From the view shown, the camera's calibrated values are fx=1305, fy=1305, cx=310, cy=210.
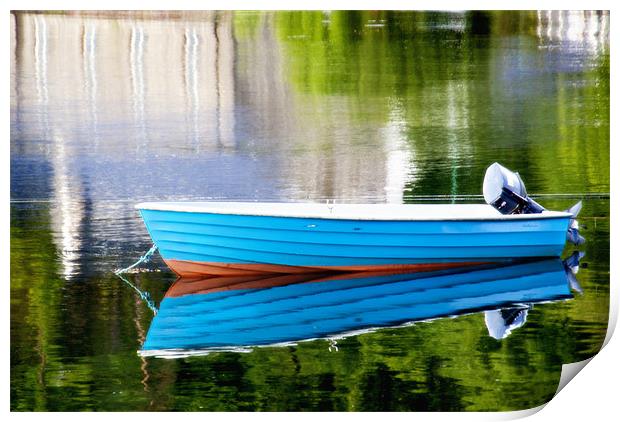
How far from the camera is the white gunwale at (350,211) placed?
10969 mm

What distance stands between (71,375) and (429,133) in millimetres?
9655

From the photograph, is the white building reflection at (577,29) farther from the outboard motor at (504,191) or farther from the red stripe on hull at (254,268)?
the red stripe on hull at (254,268)

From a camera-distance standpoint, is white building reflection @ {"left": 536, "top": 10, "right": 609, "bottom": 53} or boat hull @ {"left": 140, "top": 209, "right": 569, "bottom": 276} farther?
white building reflection @ {"left": 536, "top": 10, "right": 609, "bottom": 53}

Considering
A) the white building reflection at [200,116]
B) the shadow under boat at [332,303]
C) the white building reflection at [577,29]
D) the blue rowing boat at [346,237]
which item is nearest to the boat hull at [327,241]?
the blue rowing boat at [346,237]

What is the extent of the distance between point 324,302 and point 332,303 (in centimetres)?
7

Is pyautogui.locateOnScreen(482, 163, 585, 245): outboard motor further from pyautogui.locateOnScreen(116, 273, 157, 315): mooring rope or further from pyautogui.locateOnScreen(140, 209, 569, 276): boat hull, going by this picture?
pyautogui.locateOnScreen(116, 273, 157, 315): mooring rope

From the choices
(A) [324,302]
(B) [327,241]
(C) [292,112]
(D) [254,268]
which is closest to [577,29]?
(C) [292,112]

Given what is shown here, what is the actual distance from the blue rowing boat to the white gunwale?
1cm

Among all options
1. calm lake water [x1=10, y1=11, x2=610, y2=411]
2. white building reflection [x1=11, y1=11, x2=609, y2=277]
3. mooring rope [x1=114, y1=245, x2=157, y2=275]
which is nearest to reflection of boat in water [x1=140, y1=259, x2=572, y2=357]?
mooring rope [x1=114, y1=245, x2=157, y2=275]

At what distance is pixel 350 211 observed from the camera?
11992mm

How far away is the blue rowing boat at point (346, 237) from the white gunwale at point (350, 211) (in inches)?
0.5

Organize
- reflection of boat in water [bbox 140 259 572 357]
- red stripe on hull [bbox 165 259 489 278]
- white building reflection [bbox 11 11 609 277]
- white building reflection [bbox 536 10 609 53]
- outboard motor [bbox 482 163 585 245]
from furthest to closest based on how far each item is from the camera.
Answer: white building reflection [bbox 11 11 609 277] → white building reflection [bbox 536 10 609 53] → outboard motor [bbox 482 163 585 245] → red stripe on hull [bbox 165 259 489 278] → reflection of boat in water [bbox 140 259 572 357]

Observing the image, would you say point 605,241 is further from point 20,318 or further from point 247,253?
point 20,318

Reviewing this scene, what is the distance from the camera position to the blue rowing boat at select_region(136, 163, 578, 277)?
11.0m
